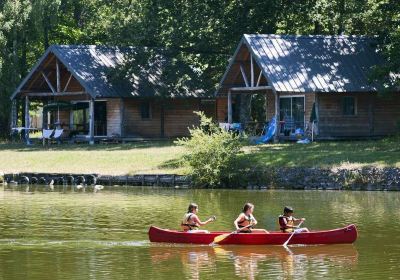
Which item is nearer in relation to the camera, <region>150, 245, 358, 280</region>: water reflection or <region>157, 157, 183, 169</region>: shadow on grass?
<region>150, 245, 358, 280</region>: water reflection

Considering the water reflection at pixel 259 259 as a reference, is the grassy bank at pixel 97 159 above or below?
above

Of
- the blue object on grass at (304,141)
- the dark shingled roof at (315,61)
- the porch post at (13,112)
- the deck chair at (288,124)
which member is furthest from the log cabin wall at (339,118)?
the porch post at (13,112)

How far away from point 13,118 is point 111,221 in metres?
32.6

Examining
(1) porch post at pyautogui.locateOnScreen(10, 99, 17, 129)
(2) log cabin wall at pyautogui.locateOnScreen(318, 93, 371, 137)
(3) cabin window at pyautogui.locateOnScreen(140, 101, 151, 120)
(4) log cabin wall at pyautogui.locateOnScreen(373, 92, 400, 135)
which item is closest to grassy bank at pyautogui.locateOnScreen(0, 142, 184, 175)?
(3) cabin window at pyautogui.locateOnScreen(140, 101, 151, 120)

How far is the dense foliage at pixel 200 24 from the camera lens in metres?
59.1

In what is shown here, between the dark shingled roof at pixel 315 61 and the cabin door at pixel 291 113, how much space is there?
1849 mm

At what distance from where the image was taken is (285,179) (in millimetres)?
41344

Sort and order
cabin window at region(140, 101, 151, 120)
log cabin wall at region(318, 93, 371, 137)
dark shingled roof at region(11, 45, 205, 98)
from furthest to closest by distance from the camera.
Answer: cabin window at region(140, 101, 151, 120) → dark shingled roof at region(11, 45, 205, 98) → log cabin wall at region(318, 93, 371, 137)

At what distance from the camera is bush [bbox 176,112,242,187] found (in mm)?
41219

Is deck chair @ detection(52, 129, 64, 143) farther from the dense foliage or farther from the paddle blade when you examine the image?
the paddle blade

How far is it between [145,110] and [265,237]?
117 ft

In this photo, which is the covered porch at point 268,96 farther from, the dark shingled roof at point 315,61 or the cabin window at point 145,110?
the cabin window at point 145,110

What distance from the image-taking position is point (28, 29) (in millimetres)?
66250

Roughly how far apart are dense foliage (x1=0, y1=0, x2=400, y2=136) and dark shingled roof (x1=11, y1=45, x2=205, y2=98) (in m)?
0.96
